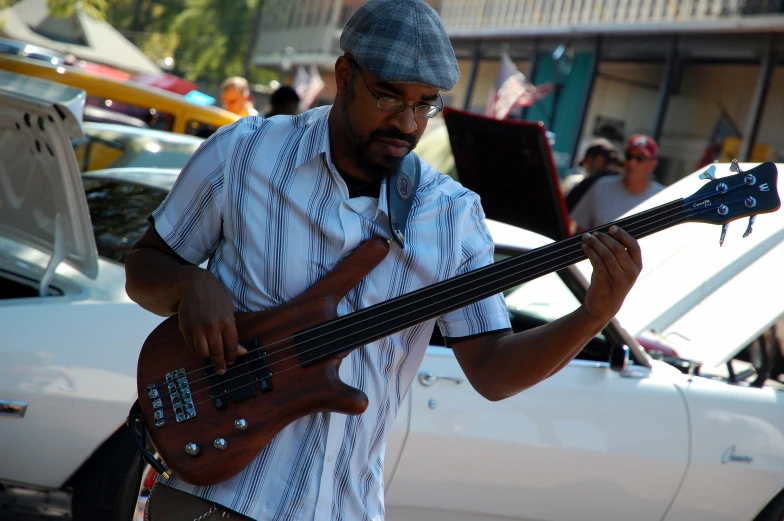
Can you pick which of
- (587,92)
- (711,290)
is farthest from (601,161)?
(587,92)

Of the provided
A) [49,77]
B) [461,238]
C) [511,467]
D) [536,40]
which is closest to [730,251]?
[511,467]

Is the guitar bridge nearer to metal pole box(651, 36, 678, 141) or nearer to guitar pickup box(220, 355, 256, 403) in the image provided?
guitar pickup box(220, 355, 256, 403)

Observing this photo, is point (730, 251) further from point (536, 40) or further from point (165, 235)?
point (536, 40)

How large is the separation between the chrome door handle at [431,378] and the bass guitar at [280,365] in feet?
5.78

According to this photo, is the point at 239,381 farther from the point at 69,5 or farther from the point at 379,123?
the point at 69,5

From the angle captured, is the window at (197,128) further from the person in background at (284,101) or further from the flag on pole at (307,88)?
the flag on pole at (307,88)

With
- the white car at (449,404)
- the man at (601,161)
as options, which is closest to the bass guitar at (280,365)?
the white car at (449,404)

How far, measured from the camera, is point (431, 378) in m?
3.74

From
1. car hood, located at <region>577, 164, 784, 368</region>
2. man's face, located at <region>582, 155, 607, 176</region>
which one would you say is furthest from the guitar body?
man's face, located at <region>582, 155, 607, 176</region>

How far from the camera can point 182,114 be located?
8.52 meters

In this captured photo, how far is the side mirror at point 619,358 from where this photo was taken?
13.0ft

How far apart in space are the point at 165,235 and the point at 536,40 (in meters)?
19.9

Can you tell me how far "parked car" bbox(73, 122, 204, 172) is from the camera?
5820 mm

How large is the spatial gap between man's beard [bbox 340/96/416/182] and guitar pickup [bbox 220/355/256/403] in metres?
0.45
